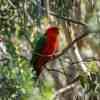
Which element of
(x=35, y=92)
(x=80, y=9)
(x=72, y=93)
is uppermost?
(x=80, y=9)

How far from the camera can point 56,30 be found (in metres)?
3.45

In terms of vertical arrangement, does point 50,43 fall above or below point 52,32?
below

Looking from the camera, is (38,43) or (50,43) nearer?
(38,43)

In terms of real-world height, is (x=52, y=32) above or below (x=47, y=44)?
above

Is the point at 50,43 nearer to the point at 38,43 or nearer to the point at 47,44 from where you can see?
the point at 47,44

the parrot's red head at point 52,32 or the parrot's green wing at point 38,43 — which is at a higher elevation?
the parrot's red head at point 52,32

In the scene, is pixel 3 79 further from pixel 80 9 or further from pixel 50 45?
pixel 80 9

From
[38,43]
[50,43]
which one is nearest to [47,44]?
[50,43]

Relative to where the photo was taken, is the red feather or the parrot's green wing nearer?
the parrot's green wing

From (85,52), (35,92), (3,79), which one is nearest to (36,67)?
(3,79)

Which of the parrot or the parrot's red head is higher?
the parrot's red head

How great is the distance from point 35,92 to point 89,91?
0.84 m

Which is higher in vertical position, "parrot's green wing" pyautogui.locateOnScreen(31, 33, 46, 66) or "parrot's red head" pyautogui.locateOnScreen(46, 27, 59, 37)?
"parrot's red head" pyautogui.locateOnScreen(46, 27, 59, 37)

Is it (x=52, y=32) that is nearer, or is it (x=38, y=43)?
(x=38, y=43)
